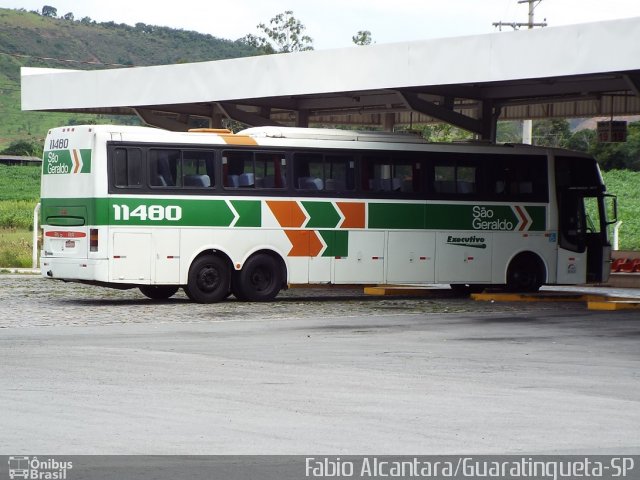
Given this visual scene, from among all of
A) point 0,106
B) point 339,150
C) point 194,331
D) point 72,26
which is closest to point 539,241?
point 339,150

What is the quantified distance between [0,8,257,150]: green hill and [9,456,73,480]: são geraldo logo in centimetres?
13601

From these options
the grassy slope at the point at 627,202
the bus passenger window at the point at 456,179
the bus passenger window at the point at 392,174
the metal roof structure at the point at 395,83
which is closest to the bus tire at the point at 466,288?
the bus passenger window at the point at 456,179

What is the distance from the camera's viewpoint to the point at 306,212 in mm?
26219

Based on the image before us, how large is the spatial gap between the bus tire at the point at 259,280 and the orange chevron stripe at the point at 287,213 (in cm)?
74

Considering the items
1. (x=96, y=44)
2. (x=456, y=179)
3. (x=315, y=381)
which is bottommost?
(x=315, y=381)

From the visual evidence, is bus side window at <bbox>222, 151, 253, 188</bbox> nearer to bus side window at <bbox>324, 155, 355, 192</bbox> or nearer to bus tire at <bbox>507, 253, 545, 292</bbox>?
bus side window at <bbox>324, 155, 355, 192</bbox>

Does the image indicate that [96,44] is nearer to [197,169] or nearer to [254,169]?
[254,169]

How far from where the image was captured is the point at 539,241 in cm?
2872

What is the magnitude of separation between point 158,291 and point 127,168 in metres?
3.40

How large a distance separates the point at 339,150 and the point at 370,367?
12.2 metres

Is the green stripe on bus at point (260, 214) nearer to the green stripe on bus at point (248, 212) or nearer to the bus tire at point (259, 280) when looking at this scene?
the green stripe on bus at point (248, 212)

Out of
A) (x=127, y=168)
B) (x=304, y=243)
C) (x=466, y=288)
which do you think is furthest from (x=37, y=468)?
(x=466, y=288)

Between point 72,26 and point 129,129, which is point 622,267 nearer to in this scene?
point 129,129

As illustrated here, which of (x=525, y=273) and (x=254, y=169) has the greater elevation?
(x=254, y=169)
